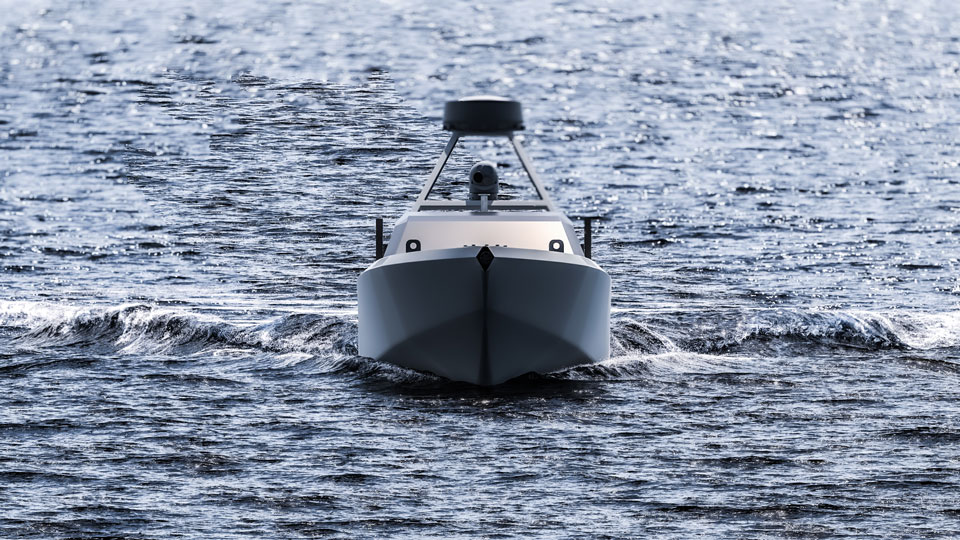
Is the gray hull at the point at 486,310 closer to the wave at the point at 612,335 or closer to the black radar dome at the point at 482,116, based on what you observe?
the wave at the point at 612,335

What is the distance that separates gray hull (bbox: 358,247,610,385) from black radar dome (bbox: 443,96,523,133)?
3.66 metres

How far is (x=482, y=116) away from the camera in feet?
91.8

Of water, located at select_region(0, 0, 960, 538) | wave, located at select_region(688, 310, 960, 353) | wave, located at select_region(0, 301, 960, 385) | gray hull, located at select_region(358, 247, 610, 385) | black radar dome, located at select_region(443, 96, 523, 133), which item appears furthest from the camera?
wave, located at select_region(688, 310, 960, 353)

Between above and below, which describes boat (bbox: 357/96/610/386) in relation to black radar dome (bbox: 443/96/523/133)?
below

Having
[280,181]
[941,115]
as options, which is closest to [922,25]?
[941,115]

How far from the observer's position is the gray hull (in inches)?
942

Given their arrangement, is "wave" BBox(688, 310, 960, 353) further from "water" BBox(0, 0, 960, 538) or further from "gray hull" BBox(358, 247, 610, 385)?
"gray hull" BBox(358, 247, 610, 385)

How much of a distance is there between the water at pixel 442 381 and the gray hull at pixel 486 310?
0.39 meters

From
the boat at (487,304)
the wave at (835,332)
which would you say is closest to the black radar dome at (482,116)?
the boat at (487,304)

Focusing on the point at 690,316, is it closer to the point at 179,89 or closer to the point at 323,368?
the point at 323,368

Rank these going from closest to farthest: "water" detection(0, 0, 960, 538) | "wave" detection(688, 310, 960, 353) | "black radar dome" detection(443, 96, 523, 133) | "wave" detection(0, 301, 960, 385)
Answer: "water" detection(0, 0, 960, 538)
"wave" detection(0, 301, 960, 385)
"black radar dome" detection(443, 96, 523, 133)
"wave" detection(688, 310, 960, 353)

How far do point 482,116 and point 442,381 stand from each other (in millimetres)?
4874

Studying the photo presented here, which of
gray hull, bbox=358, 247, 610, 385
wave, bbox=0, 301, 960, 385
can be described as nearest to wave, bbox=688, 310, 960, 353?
wave, bbox=0, 301, 960, 385

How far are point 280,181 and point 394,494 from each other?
2943 centimetres
